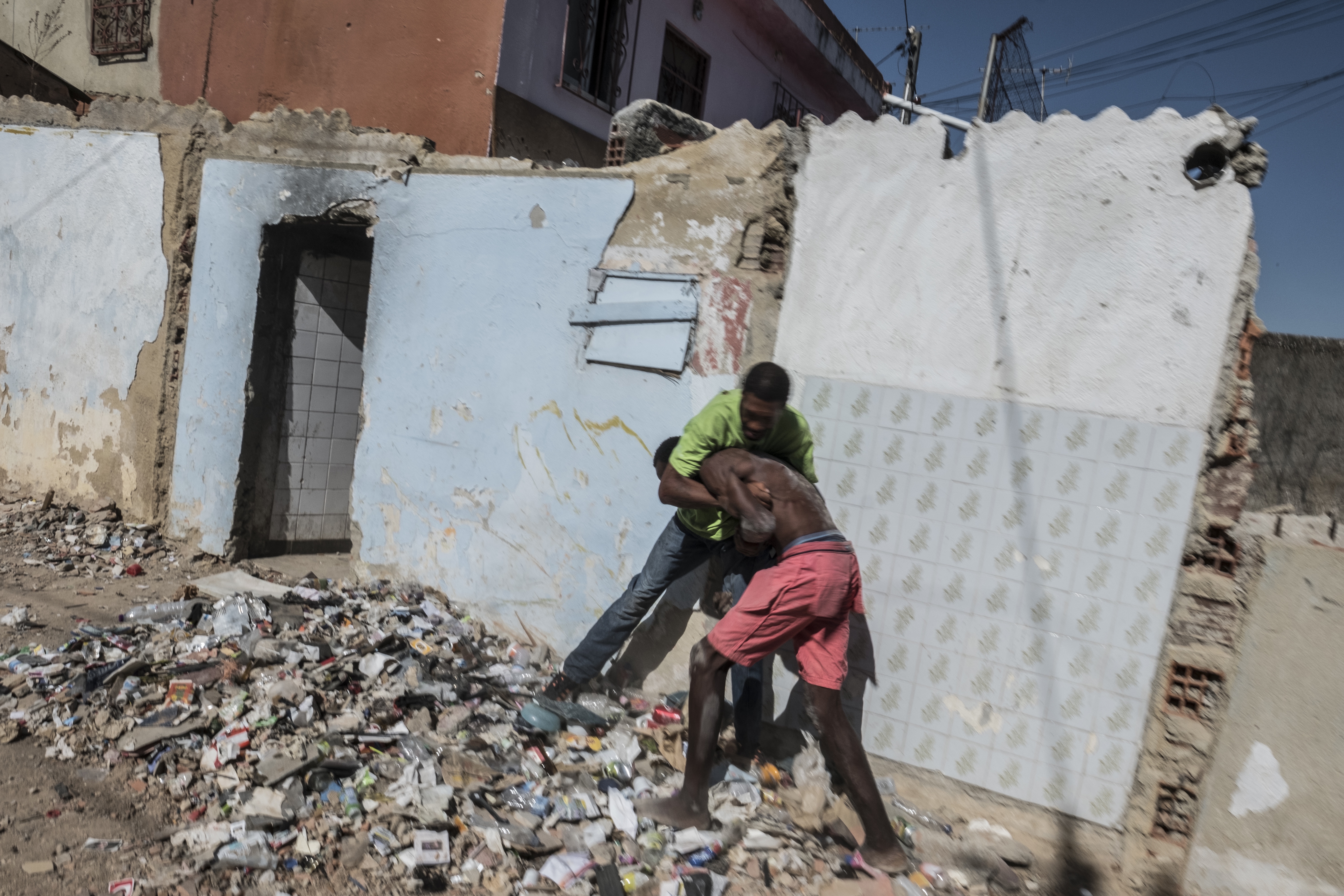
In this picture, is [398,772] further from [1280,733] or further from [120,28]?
[120,28]

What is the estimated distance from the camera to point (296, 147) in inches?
199

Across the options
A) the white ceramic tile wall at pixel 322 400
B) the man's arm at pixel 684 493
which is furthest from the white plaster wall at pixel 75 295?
the man's arm at pixel 684 493

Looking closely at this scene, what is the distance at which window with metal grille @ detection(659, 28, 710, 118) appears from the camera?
9.38 m

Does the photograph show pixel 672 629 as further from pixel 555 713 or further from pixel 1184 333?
pixel 1184 333

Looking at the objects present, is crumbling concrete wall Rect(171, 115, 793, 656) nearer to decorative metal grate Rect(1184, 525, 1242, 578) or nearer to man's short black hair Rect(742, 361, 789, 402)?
man's short black hair Rect(742, 361, 789, 402)

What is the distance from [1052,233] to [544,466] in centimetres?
255

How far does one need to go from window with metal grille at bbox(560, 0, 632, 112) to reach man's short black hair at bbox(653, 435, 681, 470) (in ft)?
16.5

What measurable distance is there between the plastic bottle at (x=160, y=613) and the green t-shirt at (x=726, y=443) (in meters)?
2.70

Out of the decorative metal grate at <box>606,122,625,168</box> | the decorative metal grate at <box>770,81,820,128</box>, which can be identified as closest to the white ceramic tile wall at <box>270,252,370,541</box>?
the decorative metal grate at <box>606,122,625,168</box>

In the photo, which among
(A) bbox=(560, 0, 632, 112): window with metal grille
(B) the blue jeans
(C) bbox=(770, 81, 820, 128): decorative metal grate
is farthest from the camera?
(C) bbox=(770, 81, 820, 128): decorative metal grate

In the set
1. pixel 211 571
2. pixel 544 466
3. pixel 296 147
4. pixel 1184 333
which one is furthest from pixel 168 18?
pixel 1184 333

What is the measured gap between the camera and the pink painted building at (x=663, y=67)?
6.71 m

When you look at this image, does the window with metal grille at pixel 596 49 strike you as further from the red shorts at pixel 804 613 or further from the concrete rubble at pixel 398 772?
the red shorts at pixel 804 613

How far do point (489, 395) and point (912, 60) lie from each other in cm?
1162
